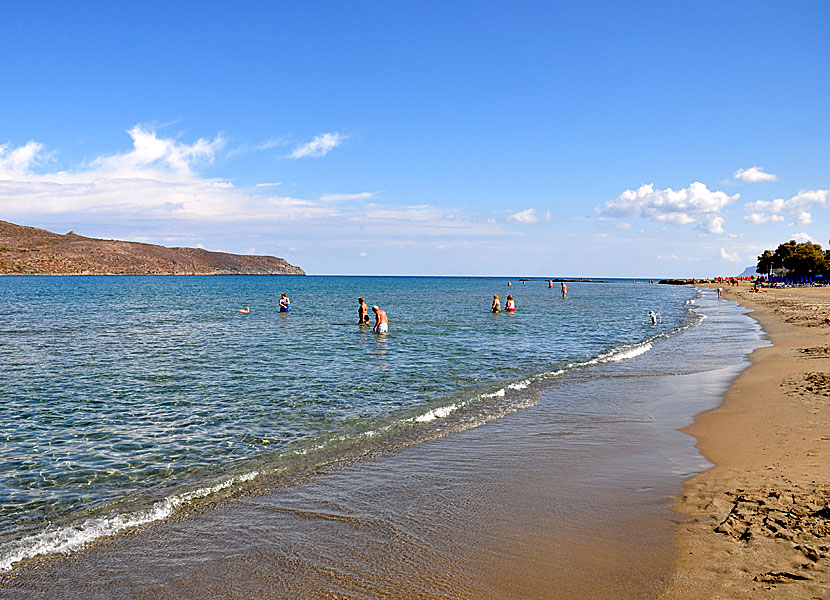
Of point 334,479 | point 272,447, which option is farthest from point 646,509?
point 272,447

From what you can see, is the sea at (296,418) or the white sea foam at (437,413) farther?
the white sea foam at (437,413)

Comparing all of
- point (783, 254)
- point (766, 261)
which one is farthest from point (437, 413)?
point (766, 261)

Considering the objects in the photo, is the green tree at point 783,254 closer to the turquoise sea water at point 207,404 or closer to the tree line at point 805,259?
the tree line at point 805,259

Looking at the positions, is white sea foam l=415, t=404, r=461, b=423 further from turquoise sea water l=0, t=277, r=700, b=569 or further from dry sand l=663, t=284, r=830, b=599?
dry sand l=663, t=284, r=830, b=599

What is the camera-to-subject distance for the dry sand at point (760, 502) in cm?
502

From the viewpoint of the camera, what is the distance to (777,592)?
4.74m

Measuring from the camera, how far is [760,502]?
6797 mm

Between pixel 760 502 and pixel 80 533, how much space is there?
8.34m

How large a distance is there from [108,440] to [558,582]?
8.87 meters

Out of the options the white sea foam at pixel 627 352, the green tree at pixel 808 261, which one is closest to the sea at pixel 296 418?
the white sea foam at pixel 627 352

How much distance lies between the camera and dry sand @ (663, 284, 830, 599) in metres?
5.02

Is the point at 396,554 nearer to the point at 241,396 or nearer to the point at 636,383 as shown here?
the point at 241,396

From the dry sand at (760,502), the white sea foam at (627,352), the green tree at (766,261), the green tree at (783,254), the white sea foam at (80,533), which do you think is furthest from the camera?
the green tree at (766,261)

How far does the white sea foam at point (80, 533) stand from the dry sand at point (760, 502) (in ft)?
20.1
